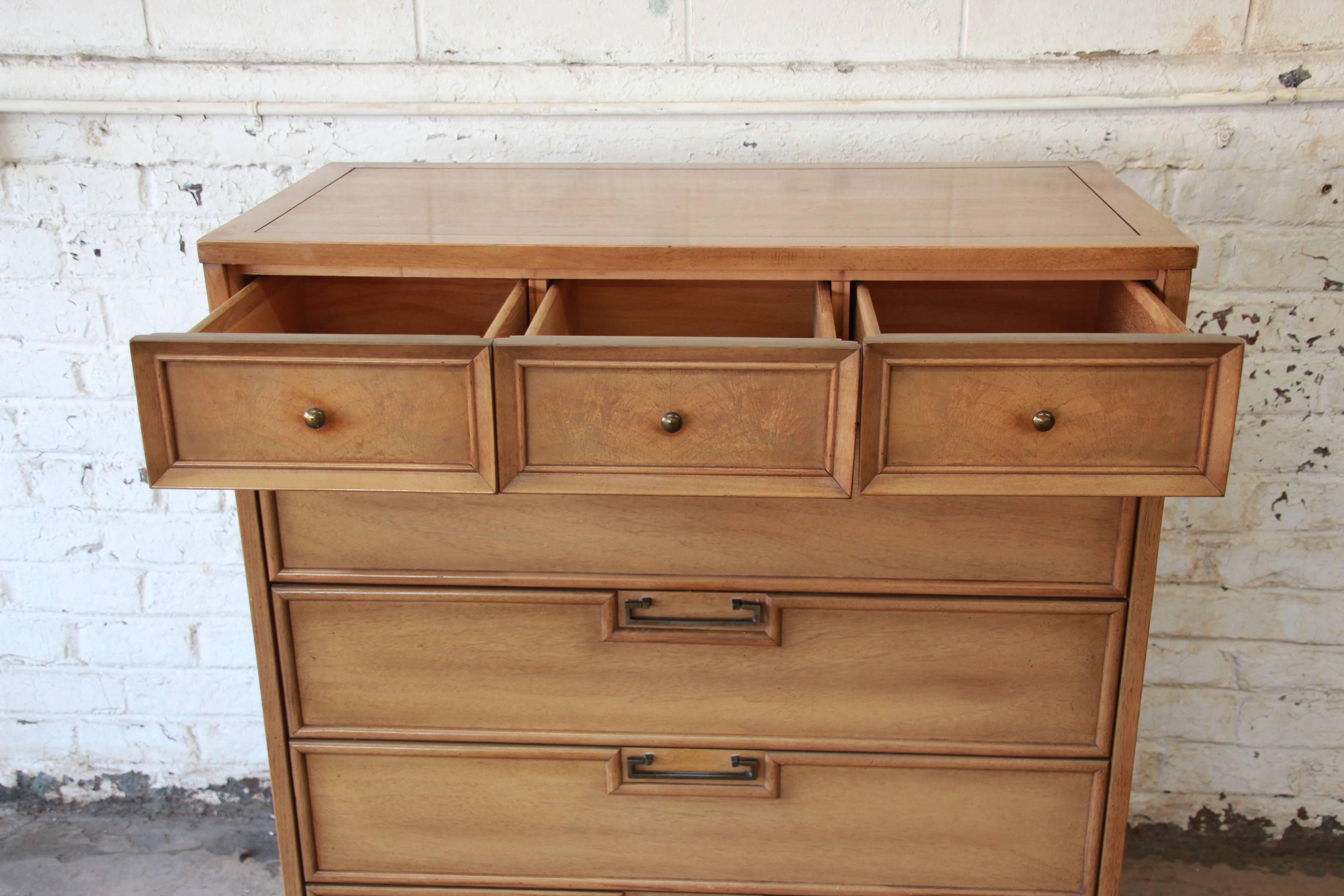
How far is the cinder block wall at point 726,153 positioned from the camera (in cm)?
161

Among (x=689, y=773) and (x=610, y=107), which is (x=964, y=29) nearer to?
(x=610, y=107)

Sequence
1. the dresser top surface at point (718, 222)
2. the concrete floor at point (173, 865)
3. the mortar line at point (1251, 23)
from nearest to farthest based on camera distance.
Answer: the dresser top surface at point (718, 222) < the mortar line at point (1251, 23) < the concrete floor at point (173, 865)

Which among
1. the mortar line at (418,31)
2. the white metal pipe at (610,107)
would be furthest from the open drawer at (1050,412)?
the mortar line at (418,31)

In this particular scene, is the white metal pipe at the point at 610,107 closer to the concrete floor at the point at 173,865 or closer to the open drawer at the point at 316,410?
the open drawer at the point at 316,410

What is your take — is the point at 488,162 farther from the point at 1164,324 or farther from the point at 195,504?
the point at 1164,324

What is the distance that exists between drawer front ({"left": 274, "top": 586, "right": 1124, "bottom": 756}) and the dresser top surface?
388 millimetres

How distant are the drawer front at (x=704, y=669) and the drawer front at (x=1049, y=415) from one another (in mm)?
252

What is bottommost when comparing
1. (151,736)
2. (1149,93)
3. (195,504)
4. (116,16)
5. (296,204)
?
(151,736)

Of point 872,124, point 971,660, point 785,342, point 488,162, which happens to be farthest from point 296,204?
point 971,660

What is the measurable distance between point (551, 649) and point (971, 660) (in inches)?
19.6

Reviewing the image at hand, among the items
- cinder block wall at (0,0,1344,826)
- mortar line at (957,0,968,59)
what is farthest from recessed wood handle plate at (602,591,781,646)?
mortar line at (957,0,968,59)

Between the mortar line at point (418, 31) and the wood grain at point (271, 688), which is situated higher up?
the mortar line at point (418, 31)

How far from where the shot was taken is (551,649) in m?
1.30

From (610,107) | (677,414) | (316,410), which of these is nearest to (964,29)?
(610,107)
